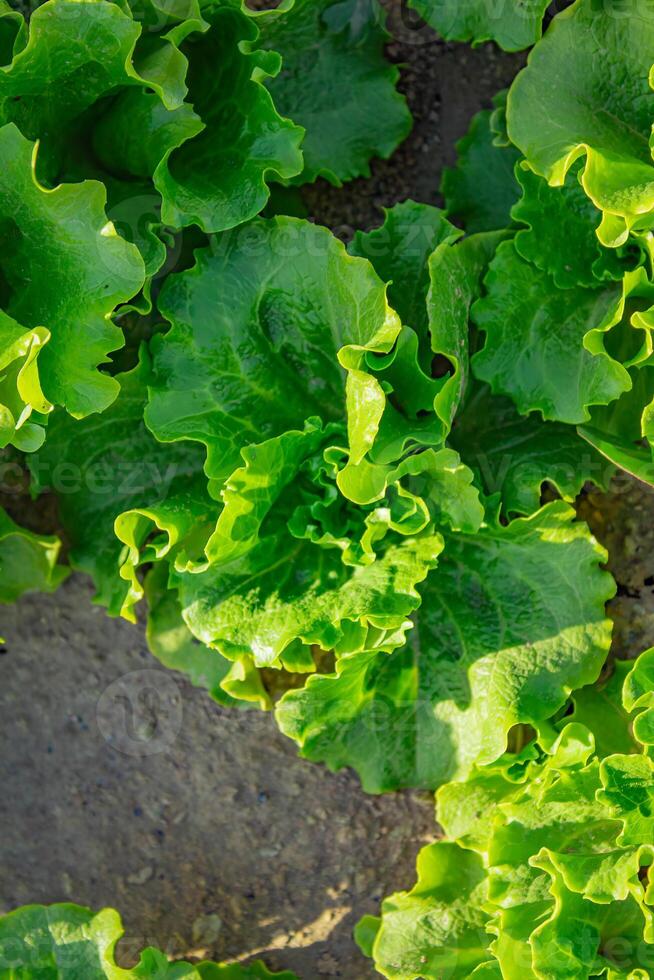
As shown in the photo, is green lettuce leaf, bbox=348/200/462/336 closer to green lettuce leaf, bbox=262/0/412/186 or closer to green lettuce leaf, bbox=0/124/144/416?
green lettuce leaf, bbox=262/0/412/186

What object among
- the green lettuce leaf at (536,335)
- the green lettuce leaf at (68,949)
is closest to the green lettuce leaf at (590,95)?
the green lettuce leaf at (536,335)

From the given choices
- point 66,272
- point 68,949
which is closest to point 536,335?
point 66,272

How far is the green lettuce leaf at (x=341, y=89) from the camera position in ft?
7.47

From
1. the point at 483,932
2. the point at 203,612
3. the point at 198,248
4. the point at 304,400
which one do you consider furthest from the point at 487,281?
the point at 483,932

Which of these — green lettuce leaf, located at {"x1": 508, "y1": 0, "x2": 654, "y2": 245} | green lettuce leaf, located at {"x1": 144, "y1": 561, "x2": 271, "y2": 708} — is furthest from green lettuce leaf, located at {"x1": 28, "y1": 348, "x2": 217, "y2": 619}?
green lettuce leaf, located at {"x1": 508, "y1": 0, "x2": 654, "y2": 245}

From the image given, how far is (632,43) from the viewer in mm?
2082

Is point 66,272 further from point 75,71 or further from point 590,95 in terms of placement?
point 590,95

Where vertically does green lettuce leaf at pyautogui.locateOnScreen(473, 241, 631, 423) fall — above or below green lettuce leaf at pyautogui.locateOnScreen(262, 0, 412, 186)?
below

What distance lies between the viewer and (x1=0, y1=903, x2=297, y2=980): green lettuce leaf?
233 centimetres

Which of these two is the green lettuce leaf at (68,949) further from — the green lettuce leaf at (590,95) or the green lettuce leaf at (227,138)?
the green lettuce leaf at (590,95)

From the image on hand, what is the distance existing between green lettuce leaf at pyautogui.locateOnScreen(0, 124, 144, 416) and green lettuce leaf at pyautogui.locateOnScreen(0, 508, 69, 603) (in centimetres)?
54

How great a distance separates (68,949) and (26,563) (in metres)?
0.84

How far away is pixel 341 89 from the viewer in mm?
2328

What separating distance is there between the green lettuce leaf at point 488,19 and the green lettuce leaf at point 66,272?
775 mm
